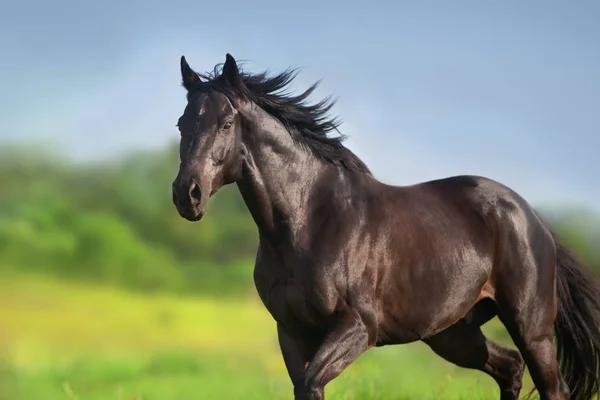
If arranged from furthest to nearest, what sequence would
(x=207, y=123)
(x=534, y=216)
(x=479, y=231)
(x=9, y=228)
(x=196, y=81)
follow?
(x=9, y=228)
(x=534, y=216)
(x=479, y=231)
(x=196, y=81)
(x=207, y=123)

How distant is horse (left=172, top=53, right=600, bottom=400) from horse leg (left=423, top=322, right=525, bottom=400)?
0.04 ft

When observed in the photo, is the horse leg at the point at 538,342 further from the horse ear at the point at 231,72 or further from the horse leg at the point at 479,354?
the horse ear at the point at 231,72

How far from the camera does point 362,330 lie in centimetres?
375

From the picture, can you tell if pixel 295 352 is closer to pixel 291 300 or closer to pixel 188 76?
pixel 291 300

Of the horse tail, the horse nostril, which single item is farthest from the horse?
the horse tail

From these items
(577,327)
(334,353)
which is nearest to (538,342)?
(577,327)

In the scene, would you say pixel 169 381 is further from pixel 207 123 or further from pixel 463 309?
pixel 207 123

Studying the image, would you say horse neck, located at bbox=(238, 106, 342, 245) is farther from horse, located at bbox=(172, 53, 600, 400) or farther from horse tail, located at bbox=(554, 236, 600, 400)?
horse tail, located at bbox=(554, 236, 600, 400)

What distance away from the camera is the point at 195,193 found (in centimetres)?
349

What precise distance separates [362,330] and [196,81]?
1679mm

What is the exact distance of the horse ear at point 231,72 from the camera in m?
3.81

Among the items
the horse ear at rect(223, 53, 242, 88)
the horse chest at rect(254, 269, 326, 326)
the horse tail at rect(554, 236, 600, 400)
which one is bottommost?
the horse tail at rect(554, 236, 600, 400)

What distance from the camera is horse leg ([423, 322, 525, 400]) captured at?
5070 mm

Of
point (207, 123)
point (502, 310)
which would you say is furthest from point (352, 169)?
point (502, 310)
